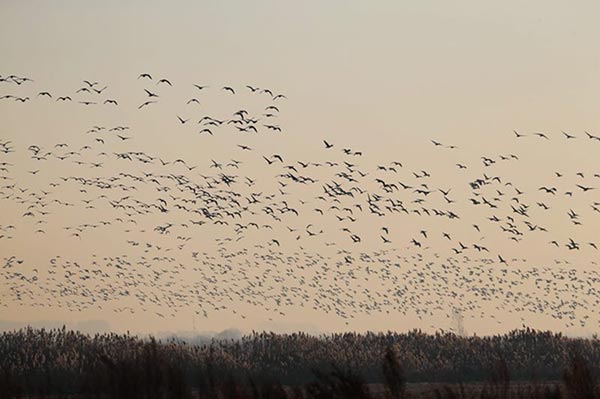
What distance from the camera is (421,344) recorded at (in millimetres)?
57906

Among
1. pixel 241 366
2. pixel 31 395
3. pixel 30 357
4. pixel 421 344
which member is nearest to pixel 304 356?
pixel 241 366

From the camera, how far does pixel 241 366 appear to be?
5025cm

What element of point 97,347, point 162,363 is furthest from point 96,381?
point 97,347

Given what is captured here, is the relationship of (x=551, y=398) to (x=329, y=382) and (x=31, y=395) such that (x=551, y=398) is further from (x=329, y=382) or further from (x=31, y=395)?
(x=31, y=395)

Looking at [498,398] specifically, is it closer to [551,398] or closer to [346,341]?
[551,398]

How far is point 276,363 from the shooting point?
5228 centimetres

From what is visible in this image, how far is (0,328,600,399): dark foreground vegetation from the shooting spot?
3266 cm

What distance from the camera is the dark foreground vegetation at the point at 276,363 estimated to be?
32.7 m

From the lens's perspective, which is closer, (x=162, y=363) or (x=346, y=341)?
(x=162, y=363)

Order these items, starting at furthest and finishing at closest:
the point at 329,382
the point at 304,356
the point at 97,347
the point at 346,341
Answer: the point at 346,341 → the point at 304,356 → the point at 97,347 → the point at 329,382

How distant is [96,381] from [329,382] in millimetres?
7995

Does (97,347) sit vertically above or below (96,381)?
above

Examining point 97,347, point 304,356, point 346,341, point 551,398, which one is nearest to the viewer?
point 551,398

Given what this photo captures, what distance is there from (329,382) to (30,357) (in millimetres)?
20911
